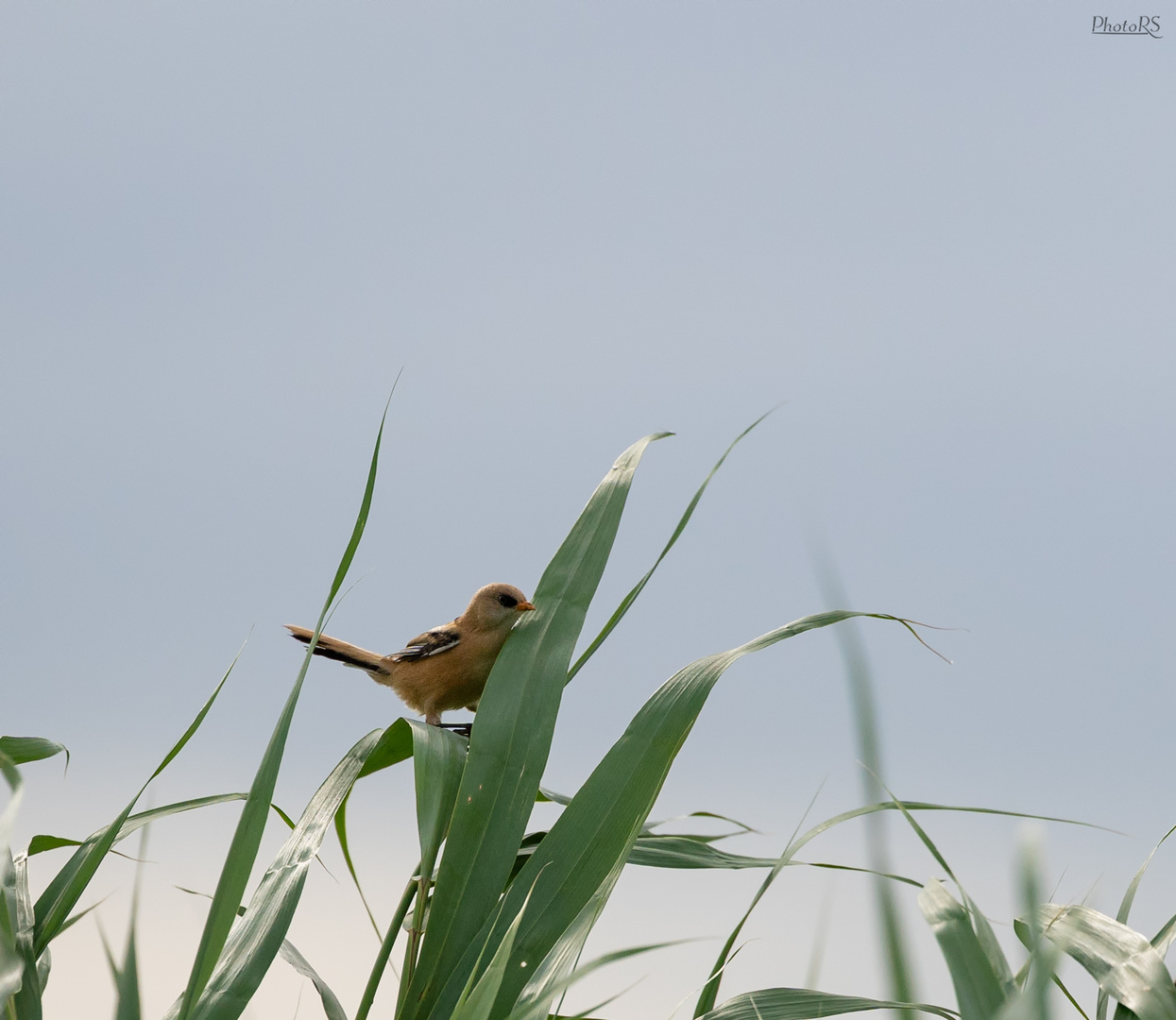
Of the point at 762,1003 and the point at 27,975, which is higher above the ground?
the point at 762,1003

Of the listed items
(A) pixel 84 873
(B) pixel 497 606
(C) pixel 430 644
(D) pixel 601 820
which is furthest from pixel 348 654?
(D) pixel 601 820

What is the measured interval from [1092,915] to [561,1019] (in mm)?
540

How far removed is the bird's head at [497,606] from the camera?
177 centimetres

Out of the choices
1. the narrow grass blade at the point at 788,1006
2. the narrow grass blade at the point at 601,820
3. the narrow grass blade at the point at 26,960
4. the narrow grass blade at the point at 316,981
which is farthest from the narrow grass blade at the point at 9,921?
the narrow grass blade at the point at 788,1006

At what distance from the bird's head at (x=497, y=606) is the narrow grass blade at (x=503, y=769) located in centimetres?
48

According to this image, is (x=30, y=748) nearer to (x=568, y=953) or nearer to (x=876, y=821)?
(x=568, y=953)

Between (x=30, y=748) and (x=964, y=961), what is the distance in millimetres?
1255

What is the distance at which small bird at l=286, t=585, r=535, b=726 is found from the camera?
173 cm

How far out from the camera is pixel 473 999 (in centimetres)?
82

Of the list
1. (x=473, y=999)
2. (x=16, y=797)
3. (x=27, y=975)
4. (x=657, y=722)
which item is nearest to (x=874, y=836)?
(x=473, y=999)

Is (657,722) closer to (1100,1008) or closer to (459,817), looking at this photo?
(459,817)

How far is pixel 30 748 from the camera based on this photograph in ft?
4.44

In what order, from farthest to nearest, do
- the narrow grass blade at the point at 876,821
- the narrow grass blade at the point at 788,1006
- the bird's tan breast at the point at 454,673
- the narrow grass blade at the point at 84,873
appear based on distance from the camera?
the bird's tan breast at the point at 454,673 < the narrow grass blade at the point at 84,873 < the narrow grass blade at the point at 788,1006 < the narrow grass blade at the point at 876,821

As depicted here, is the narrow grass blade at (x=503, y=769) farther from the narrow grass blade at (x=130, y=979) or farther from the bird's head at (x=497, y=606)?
the bird's head at (x=497, y=606)
